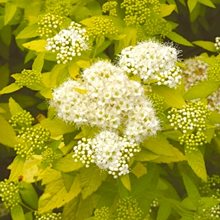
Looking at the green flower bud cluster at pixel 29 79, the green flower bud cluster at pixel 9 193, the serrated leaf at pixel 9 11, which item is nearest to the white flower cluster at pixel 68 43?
the green flower bud cluster at pixel 29 79

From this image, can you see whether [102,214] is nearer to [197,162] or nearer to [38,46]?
[197,162]

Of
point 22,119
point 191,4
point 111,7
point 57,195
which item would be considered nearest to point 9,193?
point 57,195

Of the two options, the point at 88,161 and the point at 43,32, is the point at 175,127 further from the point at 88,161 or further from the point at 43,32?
the point at 43,32

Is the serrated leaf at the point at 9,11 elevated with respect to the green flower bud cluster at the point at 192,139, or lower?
elevated

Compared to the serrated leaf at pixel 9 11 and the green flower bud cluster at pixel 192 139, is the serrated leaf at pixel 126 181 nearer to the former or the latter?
the green flower bud cluster at pixel 192 139

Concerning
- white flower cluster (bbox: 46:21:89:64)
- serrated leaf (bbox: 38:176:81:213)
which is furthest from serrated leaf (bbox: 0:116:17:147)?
white flower cluster (bbox: 46:21:89:64)

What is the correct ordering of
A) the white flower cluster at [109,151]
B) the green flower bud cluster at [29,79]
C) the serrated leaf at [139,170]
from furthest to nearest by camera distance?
the green flower bud cluster at [29,79] → the serrated leaf at [139,170] → the white flower cluster at [109,151]
